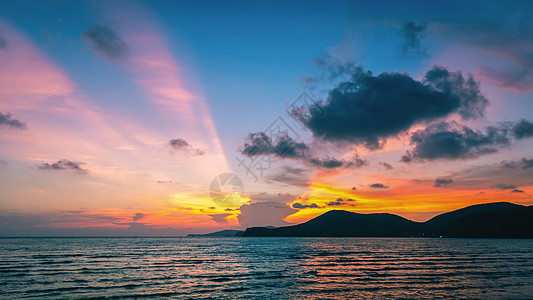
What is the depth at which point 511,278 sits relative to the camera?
42312mm

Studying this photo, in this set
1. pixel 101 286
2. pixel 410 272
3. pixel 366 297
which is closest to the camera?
pixel 366 297

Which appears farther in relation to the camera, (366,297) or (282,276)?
(282,276)

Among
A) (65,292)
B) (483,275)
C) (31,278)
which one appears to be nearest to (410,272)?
(483,275)

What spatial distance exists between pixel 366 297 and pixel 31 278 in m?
44.6

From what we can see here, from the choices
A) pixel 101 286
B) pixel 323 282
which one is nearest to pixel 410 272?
pixel 323 282

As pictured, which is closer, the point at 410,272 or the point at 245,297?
the point at 245,297

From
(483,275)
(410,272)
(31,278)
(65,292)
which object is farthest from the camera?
(410,272)

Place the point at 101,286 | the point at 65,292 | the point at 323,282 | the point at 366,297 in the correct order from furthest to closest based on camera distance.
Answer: the point at 323,282 < the point at 101,286 < the point at 65,292 < the point at 366,297

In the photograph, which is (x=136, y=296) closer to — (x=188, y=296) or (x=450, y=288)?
(x=188, y=296)

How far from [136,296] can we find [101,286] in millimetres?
8790

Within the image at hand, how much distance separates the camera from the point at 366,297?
30828 mm

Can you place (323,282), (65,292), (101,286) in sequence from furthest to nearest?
(323,282), (101,286), (65,292)

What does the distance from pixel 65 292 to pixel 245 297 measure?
66.4ft

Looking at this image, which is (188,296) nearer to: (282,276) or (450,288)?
(282,276)
